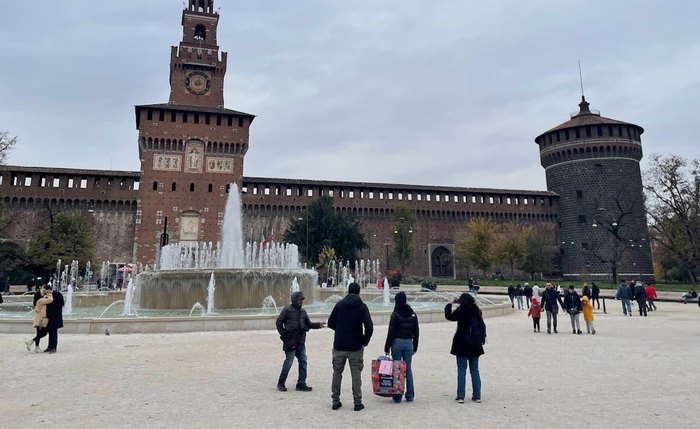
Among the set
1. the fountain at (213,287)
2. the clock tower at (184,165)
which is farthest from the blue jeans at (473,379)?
the clock tower at (184,165)

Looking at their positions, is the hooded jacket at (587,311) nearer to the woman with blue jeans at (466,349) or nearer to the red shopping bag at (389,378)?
the woman with blue jeans at (466,349)

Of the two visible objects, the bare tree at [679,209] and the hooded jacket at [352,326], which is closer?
the hooded jacket at [352,326]

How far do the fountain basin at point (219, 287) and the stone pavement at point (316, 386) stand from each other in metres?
Answer: 4.81

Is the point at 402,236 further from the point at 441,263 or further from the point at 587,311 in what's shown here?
the point at 587,311

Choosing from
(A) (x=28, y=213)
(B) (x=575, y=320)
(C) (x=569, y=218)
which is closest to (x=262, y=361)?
(B) (x=575, y=320)

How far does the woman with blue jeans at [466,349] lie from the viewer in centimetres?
518

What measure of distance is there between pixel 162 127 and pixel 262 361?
132 ft

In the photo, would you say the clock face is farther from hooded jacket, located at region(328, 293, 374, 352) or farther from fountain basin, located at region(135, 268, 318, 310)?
hooded jacket, located at region(328, 293, 374, 352)

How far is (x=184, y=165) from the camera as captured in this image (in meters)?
43.5

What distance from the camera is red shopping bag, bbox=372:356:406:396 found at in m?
5.00

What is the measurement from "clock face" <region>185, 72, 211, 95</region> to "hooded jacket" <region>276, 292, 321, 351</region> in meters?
45.7

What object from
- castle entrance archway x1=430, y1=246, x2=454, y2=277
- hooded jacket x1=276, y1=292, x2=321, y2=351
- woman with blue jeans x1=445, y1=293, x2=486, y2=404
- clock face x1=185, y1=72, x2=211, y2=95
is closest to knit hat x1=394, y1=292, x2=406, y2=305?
woman with blue jeans x1=445, y1=293, x2=486, y2=404

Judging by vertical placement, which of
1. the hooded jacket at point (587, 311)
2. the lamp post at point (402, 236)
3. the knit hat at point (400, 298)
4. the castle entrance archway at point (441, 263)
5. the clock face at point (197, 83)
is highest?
the clock face at point (197, 83)

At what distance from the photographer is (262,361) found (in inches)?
298
